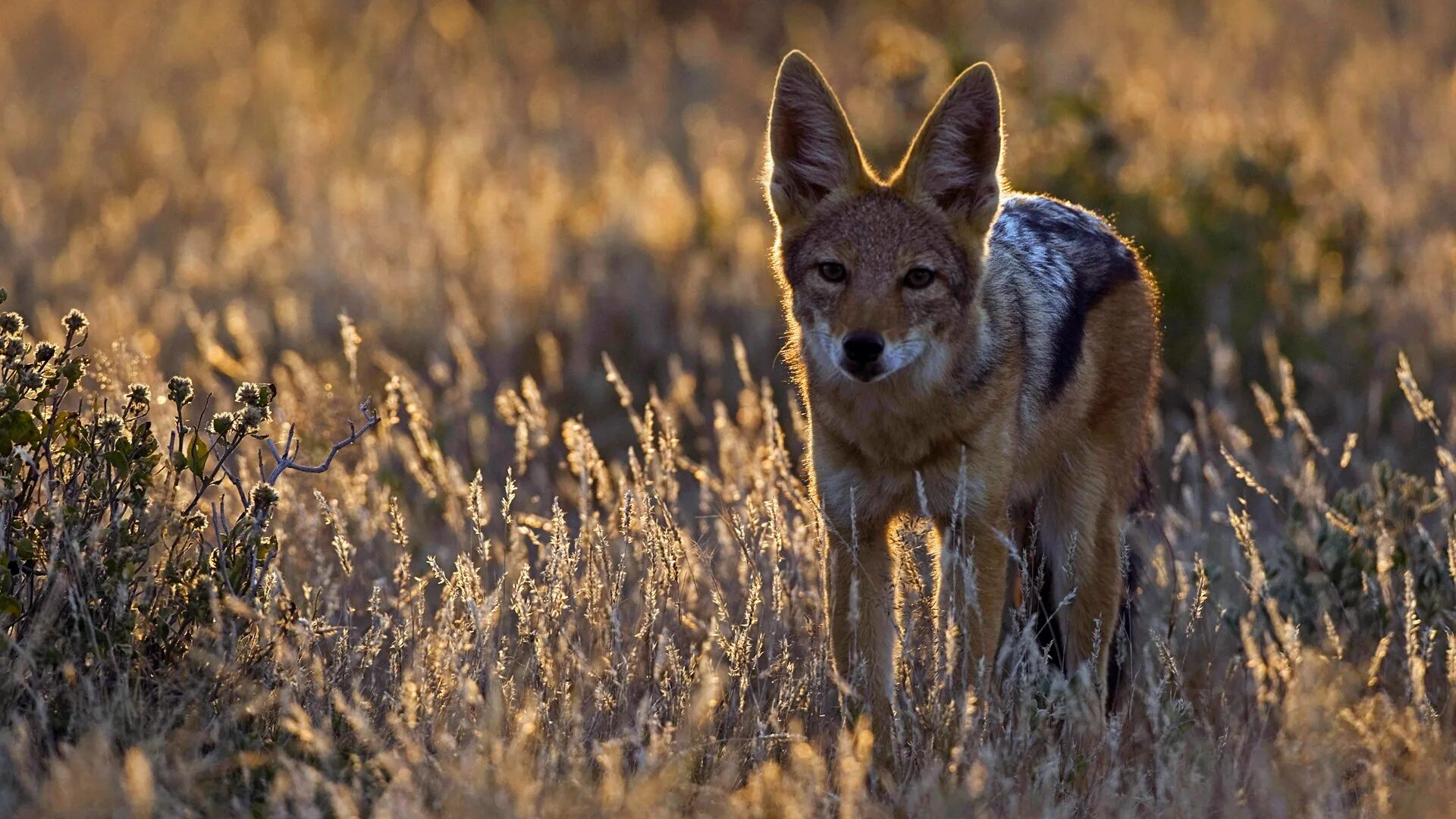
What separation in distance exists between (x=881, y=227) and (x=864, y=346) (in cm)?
47

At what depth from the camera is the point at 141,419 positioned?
587 centimetres

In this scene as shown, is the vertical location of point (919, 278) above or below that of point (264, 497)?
above

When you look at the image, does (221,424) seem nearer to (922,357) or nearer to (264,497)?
(264,497)

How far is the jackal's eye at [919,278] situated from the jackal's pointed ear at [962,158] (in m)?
0.27

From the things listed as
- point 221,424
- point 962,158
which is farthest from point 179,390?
point 962,158

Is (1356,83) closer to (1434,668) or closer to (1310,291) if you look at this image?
(1310,291)

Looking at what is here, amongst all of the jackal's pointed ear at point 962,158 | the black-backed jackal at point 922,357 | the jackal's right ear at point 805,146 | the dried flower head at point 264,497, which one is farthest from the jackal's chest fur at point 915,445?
the dried flower head at point 264,497

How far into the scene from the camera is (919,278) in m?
4.44

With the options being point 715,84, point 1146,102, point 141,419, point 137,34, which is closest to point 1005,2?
point 715,84

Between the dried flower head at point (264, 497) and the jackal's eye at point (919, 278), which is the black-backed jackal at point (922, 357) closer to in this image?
the jackal's eye at point (919, 278)

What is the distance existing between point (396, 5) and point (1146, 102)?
931 cm

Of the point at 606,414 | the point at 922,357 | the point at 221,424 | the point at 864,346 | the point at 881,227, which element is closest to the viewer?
the point at 221,424

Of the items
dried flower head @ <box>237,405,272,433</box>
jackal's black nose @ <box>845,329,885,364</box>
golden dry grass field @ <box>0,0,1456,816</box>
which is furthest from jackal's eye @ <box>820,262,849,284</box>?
dried flower head @ <box>237,405,272,433</box>

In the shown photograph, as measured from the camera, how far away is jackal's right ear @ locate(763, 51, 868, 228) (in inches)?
181
